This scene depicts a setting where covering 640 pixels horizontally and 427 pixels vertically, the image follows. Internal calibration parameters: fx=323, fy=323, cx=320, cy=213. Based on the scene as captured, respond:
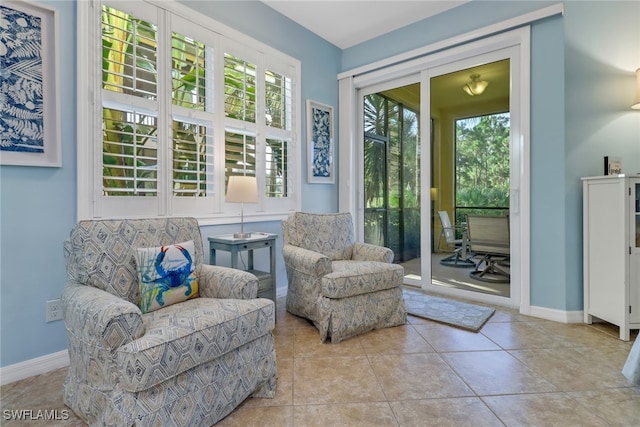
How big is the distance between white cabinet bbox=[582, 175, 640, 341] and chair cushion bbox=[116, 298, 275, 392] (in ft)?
7.88

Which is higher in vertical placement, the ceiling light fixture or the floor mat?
the ceiling light fixture

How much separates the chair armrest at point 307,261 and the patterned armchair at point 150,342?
2.01 ft

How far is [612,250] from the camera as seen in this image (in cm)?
230

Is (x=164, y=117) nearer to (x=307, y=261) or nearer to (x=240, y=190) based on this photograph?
(x=240, y=190)

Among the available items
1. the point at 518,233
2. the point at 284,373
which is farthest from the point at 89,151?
the point at 518,233

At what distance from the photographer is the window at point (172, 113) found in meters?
2.02

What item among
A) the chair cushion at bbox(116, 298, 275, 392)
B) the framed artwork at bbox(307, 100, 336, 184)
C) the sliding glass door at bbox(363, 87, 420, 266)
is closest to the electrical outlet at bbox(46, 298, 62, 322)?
the chair cushion at bbox(116, 298, 275, 392)

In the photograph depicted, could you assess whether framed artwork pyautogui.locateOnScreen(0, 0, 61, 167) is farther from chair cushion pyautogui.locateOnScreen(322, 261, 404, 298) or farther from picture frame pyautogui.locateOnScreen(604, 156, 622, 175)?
picture frame pyautogui.locateOnScreen(604, 156, 622, 175)

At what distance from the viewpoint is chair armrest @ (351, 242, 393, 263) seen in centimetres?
270

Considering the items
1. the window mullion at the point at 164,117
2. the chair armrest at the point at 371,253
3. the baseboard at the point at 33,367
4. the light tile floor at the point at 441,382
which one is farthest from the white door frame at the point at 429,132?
the baseboard at the point at 33,367

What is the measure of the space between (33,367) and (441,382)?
2262 millimetres

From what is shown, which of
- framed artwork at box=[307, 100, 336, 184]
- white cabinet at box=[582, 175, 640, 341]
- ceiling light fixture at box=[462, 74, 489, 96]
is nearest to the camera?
white cabinet at box=[582, 175, 640, 341]

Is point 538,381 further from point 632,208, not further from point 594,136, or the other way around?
point 594,136

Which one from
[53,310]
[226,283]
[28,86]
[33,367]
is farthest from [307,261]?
[28,86]
